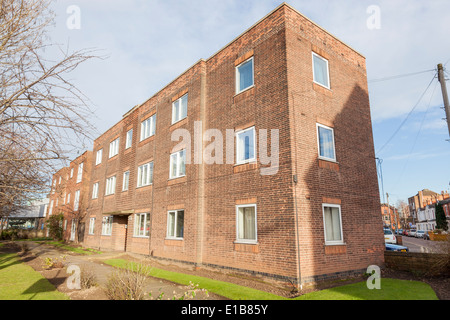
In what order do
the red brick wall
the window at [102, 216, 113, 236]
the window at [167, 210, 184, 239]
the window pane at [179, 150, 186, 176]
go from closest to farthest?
the red brick wall, the window at [167, 210, 184, 239], the window pane at [179, 150, 186, 176], the window at [102, 216, 113, 236]

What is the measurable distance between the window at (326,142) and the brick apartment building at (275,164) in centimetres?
5

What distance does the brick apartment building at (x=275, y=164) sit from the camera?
10.4 m

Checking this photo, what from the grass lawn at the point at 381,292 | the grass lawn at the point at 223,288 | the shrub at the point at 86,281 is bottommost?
the grass lawn at the point at 223,288

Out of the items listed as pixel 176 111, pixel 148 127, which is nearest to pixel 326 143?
pixel 176 111

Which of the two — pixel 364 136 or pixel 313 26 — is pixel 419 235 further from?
pixel 313 26

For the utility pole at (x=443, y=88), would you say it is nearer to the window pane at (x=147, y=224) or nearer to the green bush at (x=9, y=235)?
the window pane at (x=147, y=224)

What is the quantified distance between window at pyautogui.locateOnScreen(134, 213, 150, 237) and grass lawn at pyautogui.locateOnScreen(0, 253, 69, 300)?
7.06 m

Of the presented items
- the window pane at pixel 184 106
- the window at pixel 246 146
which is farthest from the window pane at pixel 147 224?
the window at pixel 246 146

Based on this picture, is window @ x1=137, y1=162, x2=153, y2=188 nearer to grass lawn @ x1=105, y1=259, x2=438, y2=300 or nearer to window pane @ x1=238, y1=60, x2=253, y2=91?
window pane @ x1=238, y1=60, x2=253, y2=91

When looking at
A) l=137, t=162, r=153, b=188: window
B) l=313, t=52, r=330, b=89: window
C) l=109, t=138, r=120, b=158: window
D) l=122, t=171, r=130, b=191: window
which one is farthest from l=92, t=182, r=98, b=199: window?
l=313, t=52, r=330, b=89: window

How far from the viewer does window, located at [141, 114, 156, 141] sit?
66.4ft

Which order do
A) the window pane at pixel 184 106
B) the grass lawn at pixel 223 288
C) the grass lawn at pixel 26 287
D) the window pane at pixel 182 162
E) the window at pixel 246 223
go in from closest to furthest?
the grass lawn at pixel 26 287
the grass lawn at pixel 223 288
the window at pixel 246 223
the window pane at pixel 182 162
the window pane at pixel 184 106

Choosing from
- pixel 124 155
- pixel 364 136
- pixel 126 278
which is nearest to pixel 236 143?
pixel 364 136

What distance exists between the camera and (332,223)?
37.1 ft
